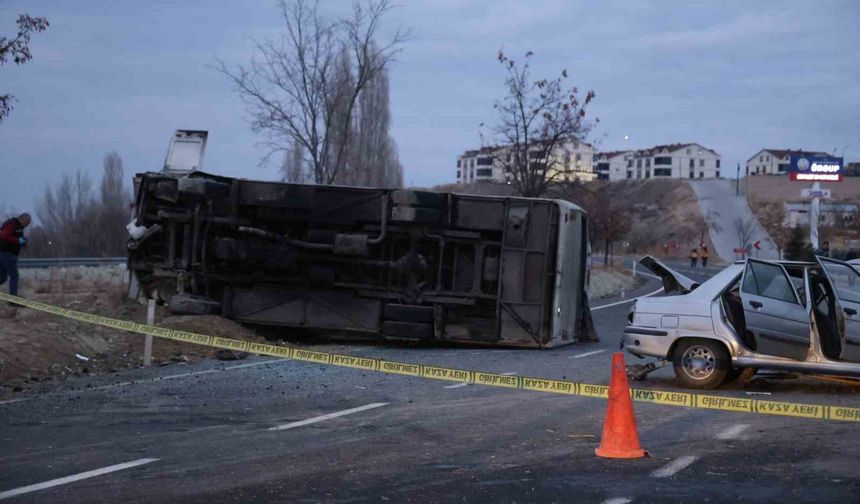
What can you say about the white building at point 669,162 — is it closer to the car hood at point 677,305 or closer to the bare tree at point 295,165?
the bare tree at point 295,165

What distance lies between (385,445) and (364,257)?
9.44 meters

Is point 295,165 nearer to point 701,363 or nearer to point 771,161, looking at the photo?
point 701,363

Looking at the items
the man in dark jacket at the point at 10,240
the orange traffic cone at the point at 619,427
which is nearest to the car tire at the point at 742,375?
the orange traffic cone at the point at 619,427

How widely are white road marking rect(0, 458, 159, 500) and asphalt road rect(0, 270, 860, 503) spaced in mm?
15

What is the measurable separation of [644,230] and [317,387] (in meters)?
116

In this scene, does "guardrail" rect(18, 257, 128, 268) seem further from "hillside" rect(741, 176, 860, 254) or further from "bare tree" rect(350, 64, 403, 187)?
"hillside" rect(741, 176, 860, 254)

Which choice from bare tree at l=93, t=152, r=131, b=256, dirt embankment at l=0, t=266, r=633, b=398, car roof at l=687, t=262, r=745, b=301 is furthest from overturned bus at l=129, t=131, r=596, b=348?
bare tree at l=93, t=152, r=131, b=256

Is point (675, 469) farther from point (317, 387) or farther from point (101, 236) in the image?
point (101, 236)

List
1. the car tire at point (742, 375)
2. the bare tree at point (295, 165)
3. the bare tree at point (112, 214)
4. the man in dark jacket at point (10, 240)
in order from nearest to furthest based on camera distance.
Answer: the car tire at point (742, 375)
the man in dark jacket at point (10, 240)
the bare tree at point (295, 165)
the bare tree at point (112, 214)

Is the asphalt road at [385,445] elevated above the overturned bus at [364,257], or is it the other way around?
the overturned bus at [364,257]

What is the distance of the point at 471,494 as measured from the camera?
7367mm

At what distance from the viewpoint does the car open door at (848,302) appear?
41.1ft

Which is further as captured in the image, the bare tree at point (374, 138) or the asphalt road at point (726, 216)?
the asphalt road at point (726, 216)

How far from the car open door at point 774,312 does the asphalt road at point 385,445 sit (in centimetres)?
62
